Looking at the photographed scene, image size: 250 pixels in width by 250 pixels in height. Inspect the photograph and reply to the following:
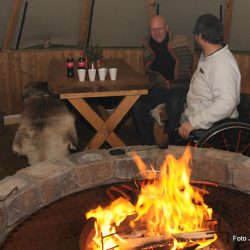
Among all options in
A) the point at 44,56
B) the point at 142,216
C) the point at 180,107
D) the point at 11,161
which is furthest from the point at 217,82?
the point at 44,56

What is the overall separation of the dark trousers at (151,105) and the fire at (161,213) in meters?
1.75

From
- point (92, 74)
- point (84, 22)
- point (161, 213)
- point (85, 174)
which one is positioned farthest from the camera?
point (84, 22)

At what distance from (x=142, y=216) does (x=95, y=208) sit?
0.36 m

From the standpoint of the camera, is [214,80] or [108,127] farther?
[108,127]

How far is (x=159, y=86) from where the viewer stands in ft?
15.1

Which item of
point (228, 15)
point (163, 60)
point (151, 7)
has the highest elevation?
point (151, 7)

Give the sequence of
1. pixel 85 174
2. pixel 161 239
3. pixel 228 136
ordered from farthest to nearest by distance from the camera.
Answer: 1. pixel 228 136
2. pixel 85 174
3. pixel 161 239

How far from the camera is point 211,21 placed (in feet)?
10.8

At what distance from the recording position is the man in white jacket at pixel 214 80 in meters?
3.21

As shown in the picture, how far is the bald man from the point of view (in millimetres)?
4375

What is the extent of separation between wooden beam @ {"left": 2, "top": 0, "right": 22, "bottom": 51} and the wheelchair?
11.2 feet

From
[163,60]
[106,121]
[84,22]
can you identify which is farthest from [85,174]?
[84,22]

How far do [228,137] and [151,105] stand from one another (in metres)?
1.52

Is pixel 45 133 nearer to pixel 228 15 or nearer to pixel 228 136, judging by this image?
pixel 228 136
